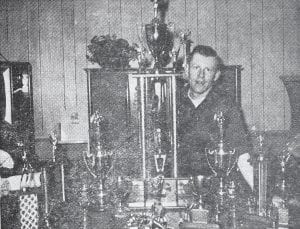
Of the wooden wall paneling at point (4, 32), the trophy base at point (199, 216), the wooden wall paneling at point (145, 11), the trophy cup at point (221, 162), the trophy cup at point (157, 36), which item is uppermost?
the wooden wall paneling at point (145, 11)

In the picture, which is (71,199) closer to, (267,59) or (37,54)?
(37,54)

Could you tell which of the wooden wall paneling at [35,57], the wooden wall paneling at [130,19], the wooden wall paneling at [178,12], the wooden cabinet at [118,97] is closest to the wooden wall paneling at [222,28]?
the wooden wall paneling at [178,12]

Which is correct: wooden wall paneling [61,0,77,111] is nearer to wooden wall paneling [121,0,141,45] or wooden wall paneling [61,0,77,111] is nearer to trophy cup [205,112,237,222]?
wooden wall paneling [121,0,141,45]

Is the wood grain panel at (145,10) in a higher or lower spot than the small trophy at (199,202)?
higher

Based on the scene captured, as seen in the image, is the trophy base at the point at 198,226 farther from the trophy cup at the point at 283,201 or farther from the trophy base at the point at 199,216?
the trophy cup at the point at 283,201

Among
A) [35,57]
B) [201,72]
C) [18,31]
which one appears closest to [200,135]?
[201,72]

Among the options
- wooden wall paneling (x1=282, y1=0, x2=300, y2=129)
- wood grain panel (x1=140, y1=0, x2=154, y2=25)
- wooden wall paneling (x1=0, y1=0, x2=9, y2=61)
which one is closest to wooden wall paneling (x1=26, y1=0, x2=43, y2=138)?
wooden wall paneling (x1=0, y1=0, x2=9, y2=61)

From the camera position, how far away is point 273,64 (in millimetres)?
3877

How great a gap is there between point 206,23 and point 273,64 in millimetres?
832

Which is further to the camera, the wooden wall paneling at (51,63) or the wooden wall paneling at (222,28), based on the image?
the wooden wall paneling at (222,28)

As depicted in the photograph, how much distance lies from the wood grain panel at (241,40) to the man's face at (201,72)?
1431 millimetres

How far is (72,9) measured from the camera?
12.2 ft

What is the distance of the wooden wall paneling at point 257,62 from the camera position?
385 cm

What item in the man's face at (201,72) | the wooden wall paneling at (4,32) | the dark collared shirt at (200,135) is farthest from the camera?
the wooden wall paneling at (4,32)
